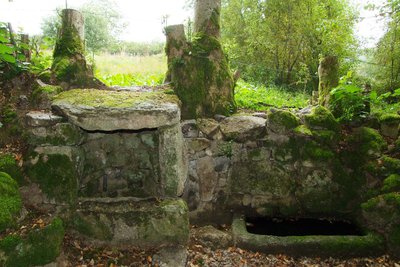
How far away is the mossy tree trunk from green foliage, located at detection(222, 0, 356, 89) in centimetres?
536

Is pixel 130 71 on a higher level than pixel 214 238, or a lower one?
higher

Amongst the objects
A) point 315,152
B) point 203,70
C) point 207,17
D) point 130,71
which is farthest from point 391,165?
point 130,71

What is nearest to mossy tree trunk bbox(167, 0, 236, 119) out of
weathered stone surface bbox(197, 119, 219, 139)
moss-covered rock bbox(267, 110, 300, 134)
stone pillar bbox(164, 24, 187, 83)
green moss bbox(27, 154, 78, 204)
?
stone pillar bbox(164, 24, 187, 83)

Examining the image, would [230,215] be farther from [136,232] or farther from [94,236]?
[94,236]

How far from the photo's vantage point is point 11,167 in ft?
11.6

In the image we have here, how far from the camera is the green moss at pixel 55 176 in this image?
11.7 feet

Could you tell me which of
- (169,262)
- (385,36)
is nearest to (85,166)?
(169,262)

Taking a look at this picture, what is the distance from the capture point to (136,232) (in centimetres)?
363

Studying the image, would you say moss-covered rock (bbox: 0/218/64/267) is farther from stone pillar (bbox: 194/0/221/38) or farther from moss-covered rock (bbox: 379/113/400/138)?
moss-covered rock (bbox: 379/113/400/138)

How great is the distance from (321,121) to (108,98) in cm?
336

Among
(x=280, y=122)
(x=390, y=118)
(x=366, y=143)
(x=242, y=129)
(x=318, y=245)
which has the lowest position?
(x=318, y=245)

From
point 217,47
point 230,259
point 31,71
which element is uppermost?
point 217,47

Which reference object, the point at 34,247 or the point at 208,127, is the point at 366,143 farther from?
the point at 34,247

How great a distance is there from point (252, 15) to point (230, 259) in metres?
9.71
